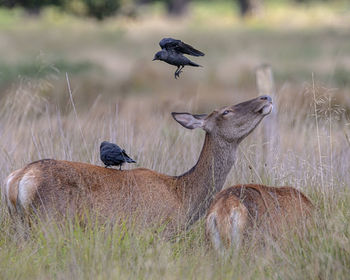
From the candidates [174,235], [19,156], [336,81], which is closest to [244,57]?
[336,81]

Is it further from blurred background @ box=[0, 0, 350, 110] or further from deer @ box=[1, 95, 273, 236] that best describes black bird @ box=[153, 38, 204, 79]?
blurred background @ box=[0, 0, 350, 110]

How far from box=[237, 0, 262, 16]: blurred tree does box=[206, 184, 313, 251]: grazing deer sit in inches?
1622

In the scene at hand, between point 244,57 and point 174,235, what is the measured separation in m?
21.1

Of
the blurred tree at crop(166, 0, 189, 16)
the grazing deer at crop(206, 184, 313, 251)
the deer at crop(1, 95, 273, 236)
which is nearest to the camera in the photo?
the grazing deer at crop(206, 184, 313, 251)

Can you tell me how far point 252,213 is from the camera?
5695 millimetres

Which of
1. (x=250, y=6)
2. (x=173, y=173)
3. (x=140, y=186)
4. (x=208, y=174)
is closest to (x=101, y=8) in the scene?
(x=173, y=173)

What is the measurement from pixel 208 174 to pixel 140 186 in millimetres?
635

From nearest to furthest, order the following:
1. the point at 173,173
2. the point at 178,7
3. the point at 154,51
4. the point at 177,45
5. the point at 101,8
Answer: the point at 177,45
the point at 173,173
the point at 101,8
the point at 154,51
the point at 178,7

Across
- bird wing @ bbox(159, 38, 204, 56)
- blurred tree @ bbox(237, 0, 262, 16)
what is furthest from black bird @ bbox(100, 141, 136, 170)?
blurred tree @ bbox(237, 0, 262, 16)

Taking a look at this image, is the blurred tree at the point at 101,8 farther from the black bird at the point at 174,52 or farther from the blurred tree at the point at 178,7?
the blurred tree at the point at 178,7

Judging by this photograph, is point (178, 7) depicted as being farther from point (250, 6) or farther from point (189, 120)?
point (189, 120)

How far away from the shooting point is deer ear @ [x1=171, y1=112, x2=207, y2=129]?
6.63 metres

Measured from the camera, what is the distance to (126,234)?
18.2 feet

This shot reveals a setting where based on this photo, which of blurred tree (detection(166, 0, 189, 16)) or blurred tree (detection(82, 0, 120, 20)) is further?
blurred tree (detection(166, 0, 189, 16))
